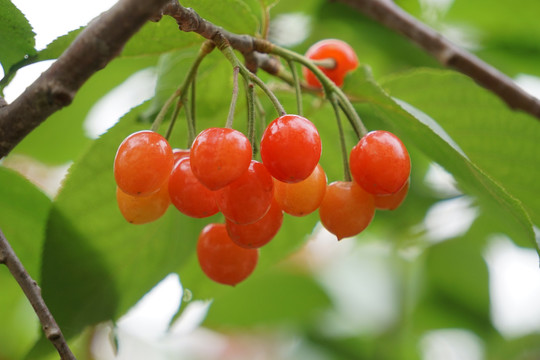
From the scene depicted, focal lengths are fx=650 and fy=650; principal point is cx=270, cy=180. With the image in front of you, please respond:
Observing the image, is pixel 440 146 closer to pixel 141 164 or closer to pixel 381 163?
pixel 381 163

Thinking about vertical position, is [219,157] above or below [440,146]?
above

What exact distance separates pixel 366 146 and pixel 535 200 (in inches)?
22.7

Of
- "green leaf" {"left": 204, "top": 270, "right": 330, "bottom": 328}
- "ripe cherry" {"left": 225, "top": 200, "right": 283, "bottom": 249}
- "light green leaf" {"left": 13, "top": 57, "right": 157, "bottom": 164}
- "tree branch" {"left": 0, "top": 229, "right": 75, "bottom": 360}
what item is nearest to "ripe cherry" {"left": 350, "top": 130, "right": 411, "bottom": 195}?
"ripe cherry" {"left": 225, "top": 200, "right": 283, "bottom": 249}

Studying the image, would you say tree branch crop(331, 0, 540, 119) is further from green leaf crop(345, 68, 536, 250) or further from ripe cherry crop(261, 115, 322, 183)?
ripe cherry crop(261, 115, 322, 183)

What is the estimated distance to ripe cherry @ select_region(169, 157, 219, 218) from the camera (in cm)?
121

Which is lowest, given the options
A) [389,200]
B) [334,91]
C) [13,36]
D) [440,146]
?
[389,200]

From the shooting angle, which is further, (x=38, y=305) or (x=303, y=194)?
(x=303, y=194)

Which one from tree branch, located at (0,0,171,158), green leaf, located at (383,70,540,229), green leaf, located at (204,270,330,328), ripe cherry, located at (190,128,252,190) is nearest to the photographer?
tree branch, located at (0,0,171,158)

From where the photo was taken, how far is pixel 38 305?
1.12m

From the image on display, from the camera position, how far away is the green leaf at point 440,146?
1.23 metres

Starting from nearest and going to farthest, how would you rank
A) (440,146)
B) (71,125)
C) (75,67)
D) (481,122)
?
1. (75,67)
2. (440,146)
3. (481,122)
4. (71,125)

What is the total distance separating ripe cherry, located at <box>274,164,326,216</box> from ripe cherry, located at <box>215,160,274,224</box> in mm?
56

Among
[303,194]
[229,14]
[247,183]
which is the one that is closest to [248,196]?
[247,183]

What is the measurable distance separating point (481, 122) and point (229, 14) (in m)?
0.74
